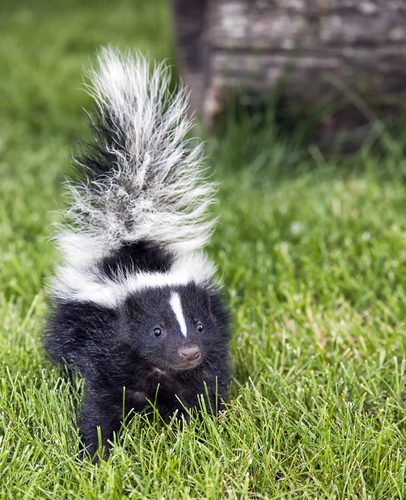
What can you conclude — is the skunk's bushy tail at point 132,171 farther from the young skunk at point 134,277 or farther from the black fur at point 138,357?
the black fur at point 138,357

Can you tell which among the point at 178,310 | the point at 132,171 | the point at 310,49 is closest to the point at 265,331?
the point at 178,310

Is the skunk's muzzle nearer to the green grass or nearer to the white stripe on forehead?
the white stripe on forehead

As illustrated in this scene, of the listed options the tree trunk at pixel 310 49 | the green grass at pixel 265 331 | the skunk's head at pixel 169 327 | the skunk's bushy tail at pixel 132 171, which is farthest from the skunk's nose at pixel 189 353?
the tree trunk at pixel 310 49

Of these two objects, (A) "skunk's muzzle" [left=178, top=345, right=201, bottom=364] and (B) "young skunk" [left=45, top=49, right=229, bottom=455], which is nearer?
(A) "skunk's muzzle" [left=178, top=345, right=201, bottom=364]

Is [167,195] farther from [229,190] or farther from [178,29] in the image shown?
[178,29]

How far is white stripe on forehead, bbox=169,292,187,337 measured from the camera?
8.89 feet

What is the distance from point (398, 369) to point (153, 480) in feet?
4.07

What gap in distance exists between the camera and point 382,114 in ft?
17.7

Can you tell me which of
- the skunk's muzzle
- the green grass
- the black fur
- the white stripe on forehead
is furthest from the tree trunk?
the skunk's muzzle

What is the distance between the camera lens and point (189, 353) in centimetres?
262

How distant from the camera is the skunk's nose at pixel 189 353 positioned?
262 centimetres

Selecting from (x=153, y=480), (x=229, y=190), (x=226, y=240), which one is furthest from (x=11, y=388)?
(x=229, y=190)

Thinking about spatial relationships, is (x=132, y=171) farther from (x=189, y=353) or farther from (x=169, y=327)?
(x=189, y=353)

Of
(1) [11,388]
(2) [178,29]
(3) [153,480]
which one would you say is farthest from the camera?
(2) [178,29]
